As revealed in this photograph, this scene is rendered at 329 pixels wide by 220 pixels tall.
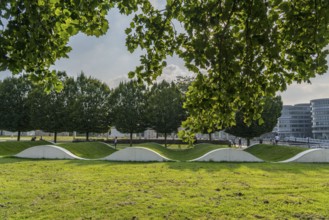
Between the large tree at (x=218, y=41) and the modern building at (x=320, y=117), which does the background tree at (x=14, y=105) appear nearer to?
the large tree at (x=218, y=41)

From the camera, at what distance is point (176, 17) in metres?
6.18

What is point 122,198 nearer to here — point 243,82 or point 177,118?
point 243,82

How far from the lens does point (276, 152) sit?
27.0 metres

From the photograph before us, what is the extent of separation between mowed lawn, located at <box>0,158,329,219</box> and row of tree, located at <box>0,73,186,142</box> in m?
25.2

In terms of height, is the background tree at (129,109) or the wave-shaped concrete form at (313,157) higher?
the background tree at (129,109)

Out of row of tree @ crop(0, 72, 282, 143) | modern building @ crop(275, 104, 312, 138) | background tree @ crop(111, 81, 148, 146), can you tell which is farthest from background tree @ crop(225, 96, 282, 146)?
modern building @ crop(275, 104, 312, 138)

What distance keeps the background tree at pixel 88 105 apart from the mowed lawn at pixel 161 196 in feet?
82.2

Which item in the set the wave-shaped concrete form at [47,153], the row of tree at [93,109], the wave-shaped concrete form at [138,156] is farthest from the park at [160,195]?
the row of tree at [93,109]

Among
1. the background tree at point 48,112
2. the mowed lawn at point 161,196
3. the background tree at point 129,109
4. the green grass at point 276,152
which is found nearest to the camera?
the mowed lawn at point 161,196

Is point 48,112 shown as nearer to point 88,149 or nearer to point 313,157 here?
point 88,149

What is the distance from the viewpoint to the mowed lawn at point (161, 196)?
25.3ft

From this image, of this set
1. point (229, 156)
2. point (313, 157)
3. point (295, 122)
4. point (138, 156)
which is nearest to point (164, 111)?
point (138, 156)

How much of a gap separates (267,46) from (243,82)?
2.62 feet

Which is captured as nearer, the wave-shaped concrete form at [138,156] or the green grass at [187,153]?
the wave-shaped concrete form at [138,156]
